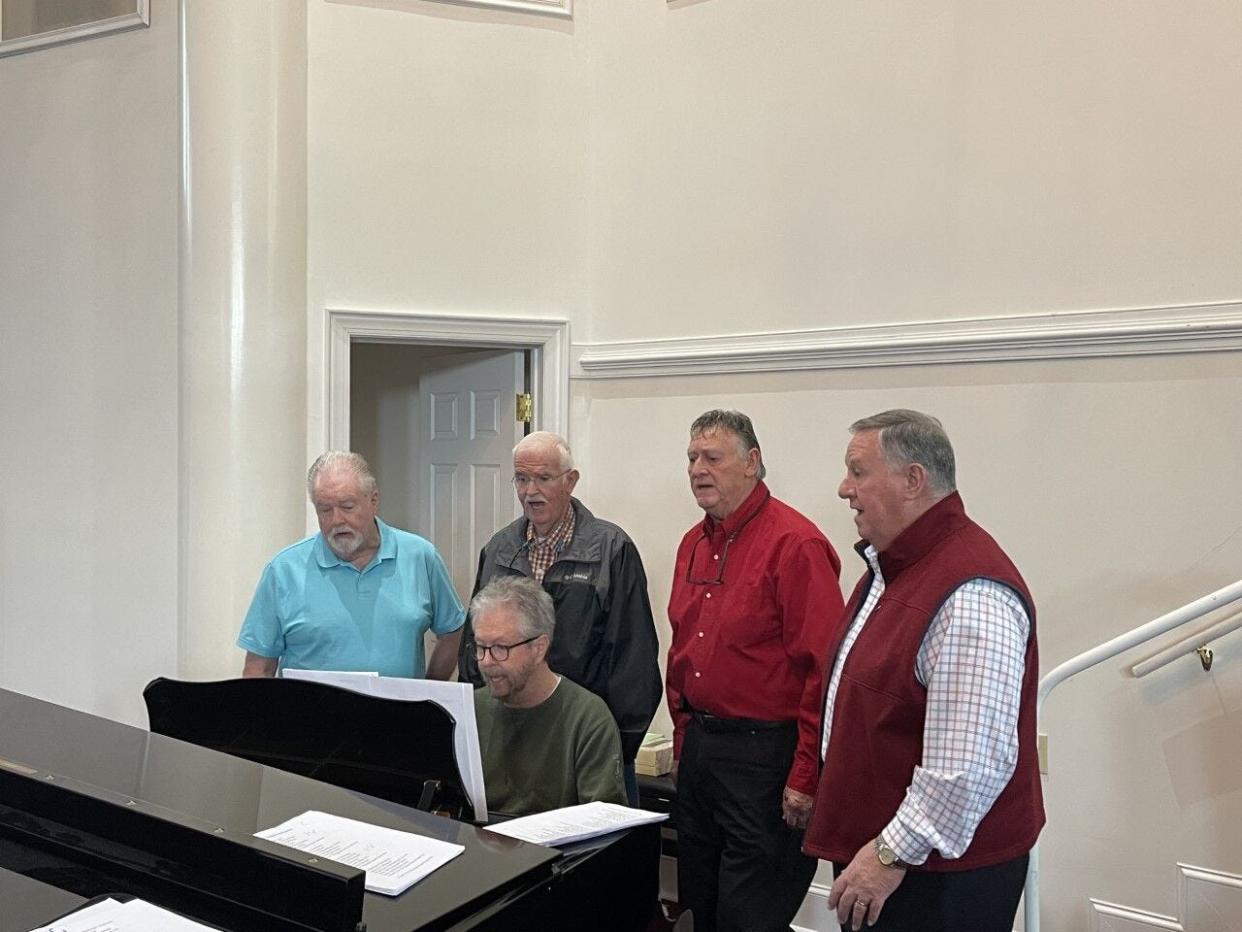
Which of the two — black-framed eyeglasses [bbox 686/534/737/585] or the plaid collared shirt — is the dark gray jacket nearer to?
the plaid collared shirt

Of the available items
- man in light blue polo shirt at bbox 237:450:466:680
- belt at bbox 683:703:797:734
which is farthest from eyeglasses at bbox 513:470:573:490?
belt at bbox 683:703:797:734

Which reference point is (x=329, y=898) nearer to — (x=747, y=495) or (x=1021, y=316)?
(x=747, y=495)

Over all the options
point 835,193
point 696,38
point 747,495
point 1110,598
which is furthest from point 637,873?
point 696,38

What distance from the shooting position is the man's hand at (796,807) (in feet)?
9.31

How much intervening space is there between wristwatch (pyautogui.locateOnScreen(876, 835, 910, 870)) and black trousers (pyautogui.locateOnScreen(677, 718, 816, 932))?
89cm

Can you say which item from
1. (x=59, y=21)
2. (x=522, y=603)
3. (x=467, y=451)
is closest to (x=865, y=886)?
(x=522, y=603)

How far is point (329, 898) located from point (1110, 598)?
2575mm

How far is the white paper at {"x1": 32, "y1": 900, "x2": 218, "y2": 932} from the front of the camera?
1.36 m

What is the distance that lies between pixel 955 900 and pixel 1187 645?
1.38 m

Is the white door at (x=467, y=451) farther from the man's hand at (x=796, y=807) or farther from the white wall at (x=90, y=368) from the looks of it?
the man's hand at (x=796, y=807)

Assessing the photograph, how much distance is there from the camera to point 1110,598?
3.41 meters

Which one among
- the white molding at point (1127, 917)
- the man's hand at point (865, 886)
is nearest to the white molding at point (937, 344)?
the white molding at point (1127, 917)

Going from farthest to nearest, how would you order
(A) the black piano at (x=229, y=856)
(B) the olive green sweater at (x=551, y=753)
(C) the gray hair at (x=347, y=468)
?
1. (C) the gray hair at (x=347, y=468)
2. (B) the olive green sweater at (x=551, y=753)
3. (A) the black piano at (x=229, y=856)

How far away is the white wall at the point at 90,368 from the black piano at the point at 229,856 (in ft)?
7.25
